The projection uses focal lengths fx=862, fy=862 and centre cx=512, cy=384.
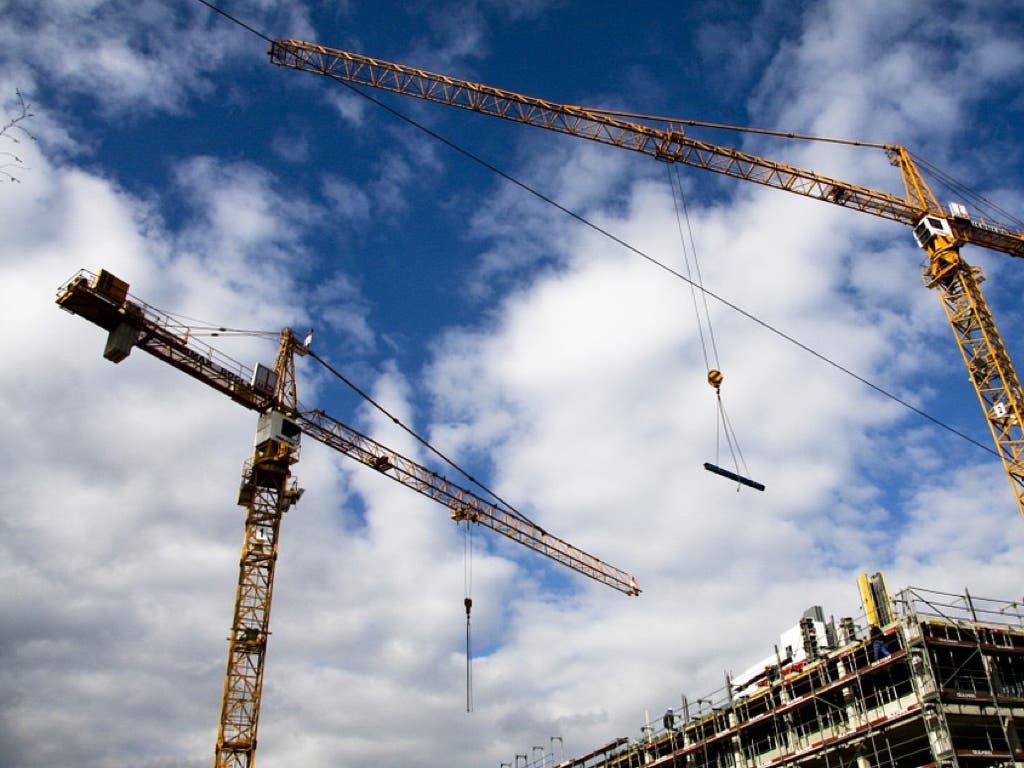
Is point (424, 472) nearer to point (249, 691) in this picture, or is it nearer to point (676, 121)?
point (249, 691)

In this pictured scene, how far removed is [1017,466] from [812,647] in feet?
62.9

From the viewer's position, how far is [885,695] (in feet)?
118

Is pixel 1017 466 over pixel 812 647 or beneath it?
over

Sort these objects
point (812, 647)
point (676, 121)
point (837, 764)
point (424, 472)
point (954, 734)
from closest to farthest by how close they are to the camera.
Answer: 1. point (954, 734)
2. point (837, 764)
3. point (812, 647)
4. point (676, 121)
5. point (424, 472)

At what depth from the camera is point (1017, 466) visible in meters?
48.8


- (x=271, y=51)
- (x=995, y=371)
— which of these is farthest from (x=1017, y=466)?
(x=271, y=51)

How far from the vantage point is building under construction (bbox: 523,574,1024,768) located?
33156 mm

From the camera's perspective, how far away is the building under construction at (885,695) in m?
33.2

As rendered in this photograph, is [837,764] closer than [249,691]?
Yes

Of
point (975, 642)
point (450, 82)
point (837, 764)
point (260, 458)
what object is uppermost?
point (450, 82)

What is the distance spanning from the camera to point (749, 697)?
1654 inches

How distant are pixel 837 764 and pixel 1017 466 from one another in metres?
22.2

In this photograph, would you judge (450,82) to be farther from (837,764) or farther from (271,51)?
(837,764)

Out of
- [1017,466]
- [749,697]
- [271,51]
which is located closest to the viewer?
[749,697]
